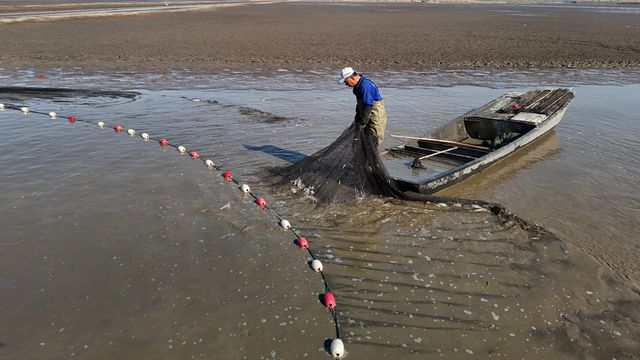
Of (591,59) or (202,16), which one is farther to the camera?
(202,16)

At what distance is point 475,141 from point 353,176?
4.71 m

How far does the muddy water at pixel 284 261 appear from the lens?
13.5ft

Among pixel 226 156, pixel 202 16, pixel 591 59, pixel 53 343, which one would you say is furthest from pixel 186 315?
pixel 202 16

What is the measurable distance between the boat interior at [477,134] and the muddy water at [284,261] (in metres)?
0.69

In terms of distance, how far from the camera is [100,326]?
13.8ft

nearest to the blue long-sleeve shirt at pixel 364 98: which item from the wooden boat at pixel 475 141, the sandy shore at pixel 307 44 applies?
the wooden boat at pixel 475 141

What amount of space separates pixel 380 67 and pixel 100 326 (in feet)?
54.2

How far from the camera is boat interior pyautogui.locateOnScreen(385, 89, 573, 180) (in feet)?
27.7

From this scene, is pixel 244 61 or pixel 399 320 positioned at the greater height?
pixel 244 61

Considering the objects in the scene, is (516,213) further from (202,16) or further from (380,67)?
(202,16)

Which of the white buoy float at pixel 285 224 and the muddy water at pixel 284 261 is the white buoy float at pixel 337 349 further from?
the white buoy float at pixel 285 224

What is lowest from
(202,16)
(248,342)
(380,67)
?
(248,342)

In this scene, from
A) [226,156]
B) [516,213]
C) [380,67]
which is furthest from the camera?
[380,67]

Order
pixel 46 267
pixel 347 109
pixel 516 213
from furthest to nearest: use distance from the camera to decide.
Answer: pixel 347 109 < pixel 516 213 < pixel 46 267
